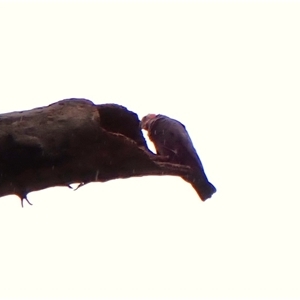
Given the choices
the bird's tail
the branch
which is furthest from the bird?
the branch

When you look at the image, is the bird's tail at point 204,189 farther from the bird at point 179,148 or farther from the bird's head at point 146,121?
the bird's head at point 146,121

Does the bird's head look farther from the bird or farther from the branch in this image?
the branch

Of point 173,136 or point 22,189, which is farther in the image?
point 173,136

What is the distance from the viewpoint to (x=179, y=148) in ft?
11.4

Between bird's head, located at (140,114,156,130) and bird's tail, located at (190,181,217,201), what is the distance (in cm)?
45

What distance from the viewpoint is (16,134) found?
10.1 ft

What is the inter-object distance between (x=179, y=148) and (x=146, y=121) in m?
0.32

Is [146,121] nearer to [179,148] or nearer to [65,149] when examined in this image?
[179,148]

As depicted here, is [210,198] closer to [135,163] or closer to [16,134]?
[135,163]

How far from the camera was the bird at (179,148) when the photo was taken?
346 cm

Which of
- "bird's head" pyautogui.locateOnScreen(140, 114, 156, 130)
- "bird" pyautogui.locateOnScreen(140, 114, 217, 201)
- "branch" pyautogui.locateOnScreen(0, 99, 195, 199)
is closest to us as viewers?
"branch" pyautogui.locateOnScreen(0, 99, 195, 199)

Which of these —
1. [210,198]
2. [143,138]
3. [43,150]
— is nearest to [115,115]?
[143,138]

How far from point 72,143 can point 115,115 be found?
329 mm

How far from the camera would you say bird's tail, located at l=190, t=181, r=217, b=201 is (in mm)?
3477
